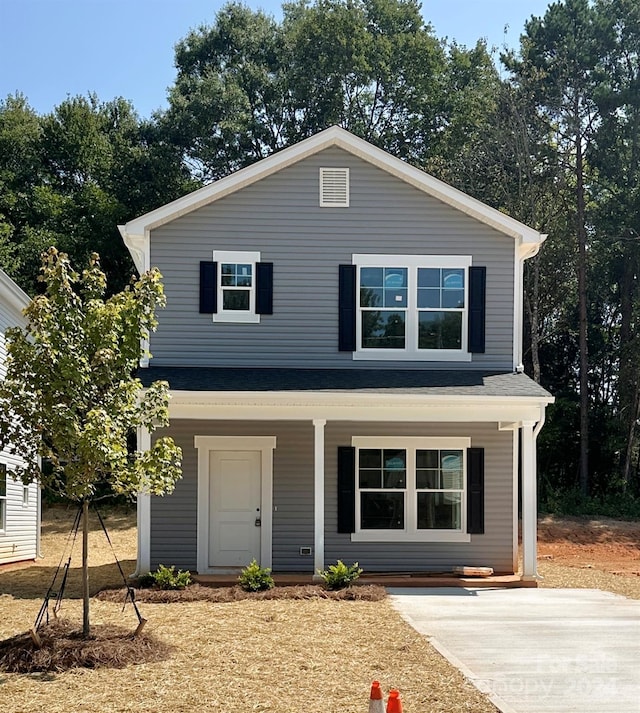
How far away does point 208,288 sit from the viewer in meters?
16.1

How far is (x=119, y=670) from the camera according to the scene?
849 centimetres

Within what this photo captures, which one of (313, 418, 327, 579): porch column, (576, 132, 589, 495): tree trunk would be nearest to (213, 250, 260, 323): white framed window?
(313, 418, 327, 579): porch column

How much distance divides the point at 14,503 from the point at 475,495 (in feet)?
29.1

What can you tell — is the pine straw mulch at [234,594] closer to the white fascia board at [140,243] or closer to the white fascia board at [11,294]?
the white fascia board at [140,243]

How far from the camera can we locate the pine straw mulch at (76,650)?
28.3ft

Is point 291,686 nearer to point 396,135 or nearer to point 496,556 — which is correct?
point 496,556

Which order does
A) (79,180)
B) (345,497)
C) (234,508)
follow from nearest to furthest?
(345,497), (234,508), (79,180)

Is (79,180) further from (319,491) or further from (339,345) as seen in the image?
(319,491)

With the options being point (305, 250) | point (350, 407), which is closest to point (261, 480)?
point (350, 407)

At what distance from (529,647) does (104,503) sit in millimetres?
20144

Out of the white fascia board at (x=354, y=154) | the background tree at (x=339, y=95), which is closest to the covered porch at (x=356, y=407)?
the white fascia board at (x=354, y=154)

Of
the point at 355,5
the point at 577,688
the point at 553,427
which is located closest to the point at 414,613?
the point at 577,688

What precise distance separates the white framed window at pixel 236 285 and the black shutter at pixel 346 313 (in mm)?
1391

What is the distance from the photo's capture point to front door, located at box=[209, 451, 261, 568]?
16000mm
